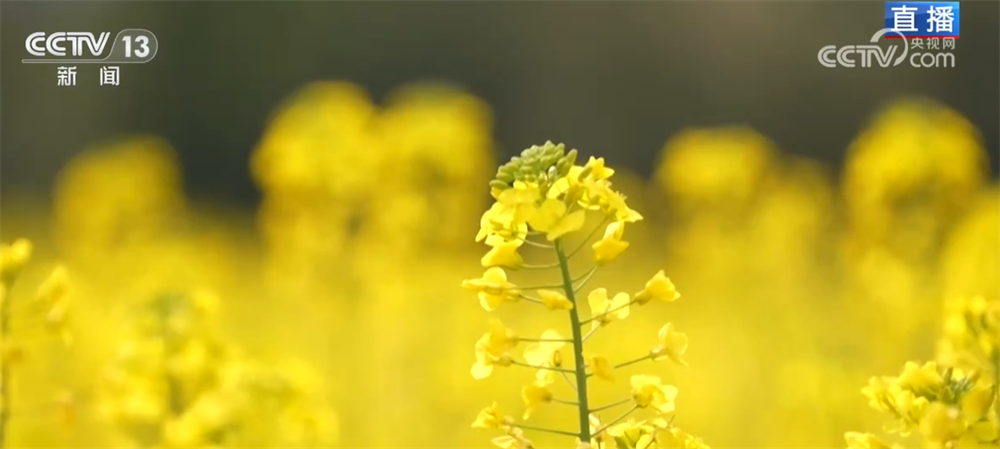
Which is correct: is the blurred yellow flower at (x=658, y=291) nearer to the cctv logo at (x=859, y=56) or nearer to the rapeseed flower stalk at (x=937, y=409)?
the rapeseed flower stalk at (x=937, y=409)

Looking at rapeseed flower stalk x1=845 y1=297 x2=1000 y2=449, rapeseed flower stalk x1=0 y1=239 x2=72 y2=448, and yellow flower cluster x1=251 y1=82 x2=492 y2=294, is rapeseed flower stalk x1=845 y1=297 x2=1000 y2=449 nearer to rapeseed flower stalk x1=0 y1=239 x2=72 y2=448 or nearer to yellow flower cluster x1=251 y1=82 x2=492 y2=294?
yellow flower cluster x1=251 y1=82 x2=492 y2=294

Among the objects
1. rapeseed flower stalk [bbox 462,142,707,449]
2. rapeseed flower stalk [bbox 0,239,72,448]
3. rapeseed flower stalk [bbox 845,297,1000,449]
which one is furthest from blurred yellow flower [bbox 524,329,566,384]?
rapeseed flower stalk [bbox 0,239,72,448]

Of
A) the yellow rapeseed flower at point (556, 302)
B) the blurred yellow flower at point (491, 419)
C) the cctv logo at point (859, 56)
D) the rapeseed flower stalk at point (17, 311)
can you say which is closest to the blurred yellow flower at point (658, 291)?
the yellow rapeseed flower at point (556, 302)

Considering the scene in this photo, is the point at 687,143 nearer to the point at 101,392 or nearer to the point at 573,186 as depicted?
the point at 573,186

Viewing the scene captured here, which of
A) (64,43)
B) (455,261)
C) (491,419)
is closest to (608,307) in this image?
(491,419)

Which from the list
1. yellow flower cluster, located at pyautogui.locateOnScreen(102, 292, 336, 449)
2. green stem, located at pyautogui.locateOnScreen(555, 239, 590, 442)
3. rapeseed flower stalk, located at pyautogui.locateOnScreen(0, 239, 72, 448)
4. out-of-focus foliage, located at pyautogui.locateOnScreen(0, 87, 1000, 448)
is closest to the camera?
green stem, located at pyautogui.locateOnScreen(555, 239, 590, 442)

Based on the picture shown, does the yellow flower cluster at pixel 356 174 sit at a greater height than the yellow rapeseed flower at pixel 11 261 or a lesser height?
greater

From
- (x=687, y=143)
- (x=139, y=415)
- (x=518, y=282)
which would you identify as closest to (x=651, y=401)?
(x=518, y=282)
